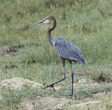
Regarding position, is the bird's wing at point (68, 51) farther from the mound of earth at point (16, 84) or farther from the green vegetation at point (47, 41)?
the mound of earth at point (16, 84)

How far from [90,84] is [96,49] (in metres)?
2.56

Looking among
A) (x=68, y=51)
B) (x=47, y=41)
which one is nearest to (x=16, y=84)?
(x=68, y=51)

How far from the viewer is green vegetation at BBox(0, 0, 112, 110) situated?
6.27 m

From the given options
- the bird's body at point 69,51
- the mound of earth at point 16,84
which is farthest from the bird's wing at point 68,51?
the mound of earth at point 16,84

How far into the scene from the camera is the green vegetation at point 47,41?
627 centimetres

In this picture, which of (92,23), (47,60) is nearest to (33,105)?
(47,60)

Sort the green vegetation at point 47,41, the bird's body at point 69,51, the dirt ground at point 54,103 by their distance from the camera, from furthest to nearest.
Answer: the green vegetation at point 47,41, the bird's body at point 69,51, the dirt ground at point 54,103

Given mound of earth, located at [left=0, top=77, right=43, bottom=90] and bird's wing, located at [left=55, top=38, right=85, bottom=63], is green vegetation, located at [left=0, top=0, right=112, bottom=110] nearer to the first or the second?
mound of earth, located at [left=0, top=77, right=43, bottom=90]

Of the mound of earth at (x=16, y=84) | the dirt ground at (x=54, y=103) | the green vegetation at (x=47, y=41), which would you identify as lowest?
the dirt ground at (x=54, y=103)

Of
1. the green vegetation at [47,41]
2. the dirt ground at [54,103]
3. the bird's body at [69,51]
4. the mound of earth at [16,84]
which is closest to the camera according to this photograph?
the dirt ground at [54,103]

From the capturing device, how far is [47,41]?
346 inches

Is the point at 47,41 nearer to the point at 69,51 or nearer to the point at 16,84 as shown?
the point at 16,84

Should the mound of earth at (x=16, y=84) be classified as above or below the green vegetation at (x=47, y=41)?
below

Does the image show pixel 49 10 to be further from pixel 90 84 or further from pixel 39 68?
pixel 90 84
